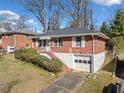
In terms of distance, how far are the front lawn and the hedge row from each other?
72 cm

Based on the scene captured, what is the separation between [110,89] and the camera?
16875 mm

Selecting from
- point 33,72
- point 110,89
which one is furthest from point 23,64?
point 110,89

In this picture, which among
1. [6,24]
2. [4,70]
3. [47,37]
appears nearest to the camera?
[4,70]

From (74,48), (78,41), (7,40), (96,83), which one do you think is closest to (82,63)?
(74,48)

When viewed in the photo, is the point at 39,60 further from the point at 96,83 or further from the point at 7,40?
the point at 7,40

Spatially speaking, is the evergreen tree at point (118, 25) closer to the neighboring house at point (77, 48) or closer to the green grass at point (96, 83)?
the neighboring house at point (77, 48)

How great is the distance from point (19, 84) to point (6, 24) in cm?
6630

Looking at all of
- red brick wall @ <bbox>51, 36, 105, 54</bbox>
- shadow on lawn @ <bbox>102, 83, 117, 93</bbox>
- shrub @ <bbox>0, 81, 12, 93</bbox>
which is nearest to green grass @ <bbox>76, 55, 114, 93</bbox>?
shadow on lawn @ <bbox>102, 83, 117, 93</bbox>

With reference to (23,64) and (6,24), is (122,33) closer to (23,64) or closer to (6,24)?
(23,64)

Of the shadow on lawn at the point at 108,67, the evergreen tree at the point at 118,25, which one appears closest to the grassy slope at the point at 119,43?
the evergreen tree at the point at 118,25

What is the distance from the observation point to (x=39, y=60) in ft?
78.4

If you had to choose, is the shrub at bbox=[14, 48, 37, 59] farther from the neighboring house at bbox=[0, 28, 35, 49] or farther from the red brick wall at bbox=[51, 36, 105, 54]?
the neighboring house at bbox=[0, 28, 35, 49]

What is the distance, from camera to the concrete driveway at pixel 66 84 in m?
16.9

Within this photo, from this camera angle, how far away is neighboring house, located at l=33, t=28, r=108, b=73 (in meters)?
24.3
